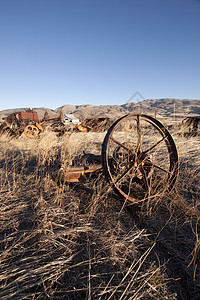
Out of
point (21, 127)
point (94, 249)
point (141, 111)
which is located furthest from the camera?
point (21, 127)

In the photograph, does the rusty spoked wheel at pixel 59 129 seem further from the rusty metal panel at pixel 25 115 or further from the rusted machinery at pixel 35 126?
the rusty metal panel at pixel 25 115

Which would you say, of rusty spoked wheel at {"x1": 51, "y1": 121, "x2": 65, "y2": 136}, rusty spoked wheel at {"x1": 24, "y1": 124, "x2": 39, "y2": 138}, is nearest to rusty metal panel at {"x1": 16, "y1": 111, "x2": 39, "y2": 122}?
rusty spoked wheel at {"x1": 24, "y1": 124, "x2": 39, "y2": 138}

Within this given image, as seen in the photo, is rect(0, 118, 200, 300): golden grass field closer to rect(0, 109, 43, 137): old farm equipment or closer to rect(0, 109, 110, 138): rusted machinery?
rect(0, 109, 110, 138): rusted machinery

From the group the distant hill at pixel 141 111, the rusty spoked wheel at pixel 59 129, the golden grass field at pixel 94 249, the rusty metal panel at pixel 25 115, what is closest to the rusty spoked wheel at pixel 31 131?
the rusty spoked wheel at pixel 59 129

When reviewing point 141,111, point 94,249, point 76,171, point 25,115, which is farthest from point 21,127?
point 94,249

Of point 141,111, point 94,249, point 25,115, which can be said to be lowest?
point 94,249

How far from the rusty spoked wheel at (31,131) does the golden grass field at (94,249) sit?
19.0ft

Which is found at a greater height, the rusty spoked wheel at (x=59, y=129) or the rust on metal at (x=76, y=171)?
the rusty spoked wheel at (x=59, y=129)

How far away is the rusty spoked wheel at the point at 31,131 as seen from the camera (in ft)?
25.3

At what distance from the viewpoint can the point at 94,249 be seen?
4.60 ft

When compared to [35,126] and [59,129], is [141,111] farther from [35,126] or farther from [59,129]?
[35,126]

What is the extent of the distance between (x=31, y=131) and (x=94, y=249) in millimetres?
7570

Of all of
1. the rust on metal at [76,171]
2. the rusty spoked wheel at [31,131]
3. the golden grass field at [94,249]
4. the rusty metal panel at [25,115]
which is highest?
the rusty metal panel at [25,115]

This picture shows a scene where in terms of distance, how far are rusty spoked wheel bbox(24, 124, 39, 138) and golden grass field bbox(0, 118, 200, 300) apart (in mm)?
5787
